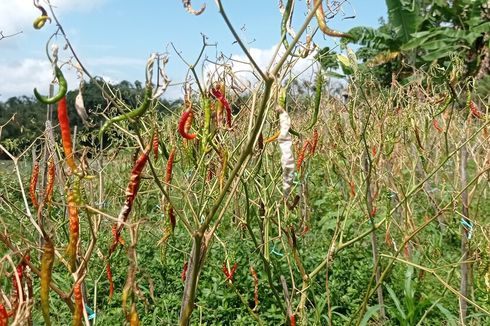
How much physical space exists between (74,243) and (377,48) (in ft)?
50.1

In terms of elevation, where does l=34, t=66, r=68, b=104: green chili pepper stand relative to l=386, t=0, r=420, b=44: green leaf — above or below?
below

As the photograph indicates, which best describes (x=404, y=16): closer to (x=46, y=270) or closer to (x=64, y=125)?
(x=64, y=125)

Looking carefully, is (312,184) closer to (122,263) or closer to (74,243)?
(122,263)

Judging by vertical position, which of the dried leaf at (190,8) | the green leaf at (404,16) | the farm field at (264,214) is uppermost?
the green leaf at (404,16)

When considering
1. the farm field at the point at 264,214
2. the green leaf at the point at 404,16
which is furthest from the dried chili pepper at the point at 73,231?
the green leaf at the point at 404,16

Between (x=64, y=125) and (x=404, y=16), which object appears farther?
(x=404, y=16)

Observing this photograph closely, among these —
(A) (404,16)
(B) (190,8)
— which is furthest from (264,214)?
(A) (404,16)

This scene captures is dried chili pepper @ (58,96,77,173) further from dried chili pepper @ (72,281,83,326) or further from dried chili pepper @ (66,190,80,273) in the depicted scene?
dried chili pepper @ (72,281,83,326)

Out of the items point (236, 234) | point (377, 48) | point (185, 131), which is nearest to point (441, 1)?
point (377, 48)

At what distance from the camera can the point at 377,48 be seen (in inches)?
612

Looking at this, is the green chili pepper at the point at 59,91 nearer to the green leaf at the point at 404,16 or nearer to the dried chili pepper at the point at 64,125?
the dried chili pepper at the point at 64,125

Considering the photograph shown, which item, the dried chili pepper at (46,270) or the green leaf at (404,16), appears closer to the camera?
the dried chili pepper at (46,270)

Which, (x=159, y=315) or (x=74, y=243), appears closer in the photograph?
(x=74, y=243)

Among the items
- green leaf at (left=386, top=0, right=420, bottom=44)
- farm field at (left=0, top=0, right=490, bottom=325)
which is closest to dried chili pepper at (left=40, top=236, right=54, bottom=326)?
farm field at (left=0, top=0, right=490, bottom=325)
